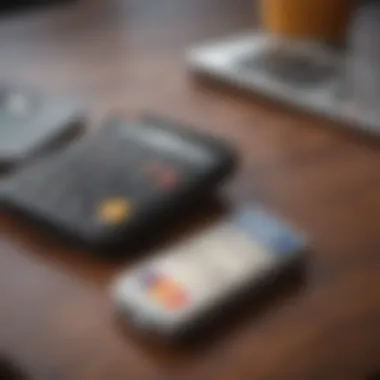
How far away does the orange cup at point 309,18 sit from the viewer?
0.88 meters

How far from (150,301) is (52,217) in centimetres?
11

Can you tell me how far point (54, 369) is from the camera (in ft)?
1.71

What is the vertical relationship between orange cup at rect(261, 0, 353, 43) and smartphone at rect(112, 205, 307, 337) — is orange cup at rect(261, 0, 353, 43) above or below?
above

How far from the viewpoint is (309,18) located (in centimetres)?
89

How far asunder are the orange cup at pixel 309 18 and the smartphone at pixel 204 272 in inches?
12.4

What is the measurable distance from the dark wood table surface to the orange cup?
0.08 m

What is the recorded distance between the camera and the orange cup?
885mm

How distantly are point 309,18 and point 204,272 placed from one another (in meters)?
0.39

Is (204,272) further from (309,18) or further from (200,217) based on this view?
(309,18)

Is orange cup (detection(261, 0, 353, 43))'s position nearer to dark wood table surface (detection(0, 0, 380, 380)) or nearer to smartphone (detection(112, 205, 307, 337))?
dark wood table surface (detection(0, 0, 380, 380))

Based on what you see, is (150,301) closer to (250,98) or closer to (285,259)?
(285,259)

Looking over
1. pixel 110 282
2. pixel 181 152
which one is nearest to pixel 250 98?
pixel 181 152

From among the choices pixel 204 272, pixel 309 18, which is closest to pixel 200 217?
pixel 204 272

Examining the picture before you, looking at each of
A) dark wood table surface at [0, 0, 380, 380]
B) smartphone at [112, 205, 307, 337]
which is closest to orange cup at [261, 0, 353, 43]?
dark wood table surface at [0, 0, 380, 380]
